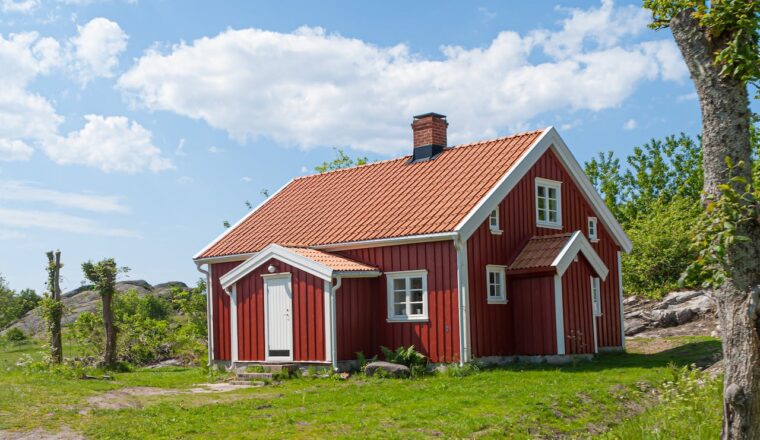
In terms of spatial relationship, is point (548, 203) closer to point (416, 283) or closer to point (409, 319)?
point (416, 283)

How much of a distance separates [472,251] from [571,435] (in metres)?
7.98

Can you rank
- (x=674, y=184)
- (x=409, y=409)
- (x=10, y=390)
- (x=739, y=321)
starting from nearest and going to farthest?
1. (x=739, y=321)
2. (x=409, y=409)
3. (x=10, y=390)
4. (x=674, y=184)

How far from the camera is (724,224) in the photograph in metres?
8.34

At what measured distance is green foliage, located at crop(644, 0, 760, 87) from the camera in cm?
877

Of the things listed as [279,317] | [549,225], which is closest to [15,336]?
[279,317]

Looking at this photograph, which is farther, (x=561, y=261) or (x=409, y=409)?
(x=561, y=261)


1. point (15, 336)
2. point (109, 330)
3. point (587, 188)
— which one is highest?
point (587, 188)

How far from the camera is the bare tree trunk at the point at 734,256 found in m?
8.77

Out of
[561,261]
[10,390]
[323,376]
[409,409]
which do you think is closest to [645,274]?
[561,261]

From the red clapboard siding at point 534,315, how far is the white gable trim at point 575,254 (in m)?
0.45

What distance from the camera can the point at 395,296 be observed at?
2069cm

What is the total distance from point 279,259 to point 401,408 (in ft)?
26.5

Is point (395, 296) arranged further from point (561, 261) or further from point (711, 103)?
point (711, 103)

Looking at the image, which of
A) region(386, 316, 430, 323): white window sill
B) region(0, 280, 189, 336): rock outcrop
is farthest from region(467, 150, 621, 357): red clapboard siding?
region(0, 280, 189, 336): rock outcrop
